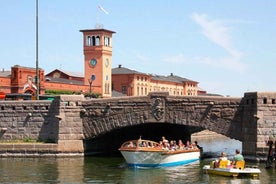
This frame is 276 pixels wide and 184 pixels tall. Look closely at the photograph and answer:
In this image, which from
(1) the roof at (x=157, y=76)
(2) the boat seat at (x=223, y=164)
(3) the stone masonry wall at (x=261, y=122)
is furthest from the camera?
(1) the roof at (x=157, y=76)

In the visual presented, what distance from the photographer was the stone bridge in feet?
156

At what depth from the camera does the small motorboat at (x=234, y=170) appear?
1548 inches

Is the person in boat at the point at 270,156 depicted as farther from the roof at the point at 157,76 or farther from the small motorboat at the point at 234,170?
the roof at the point at 157,76

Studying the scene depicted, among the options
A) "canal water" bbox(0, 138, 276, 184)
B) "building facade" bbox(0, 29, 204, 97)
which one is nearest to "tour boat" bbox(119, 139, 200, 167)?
"canal water" bbox(0, 138, 276, 184)

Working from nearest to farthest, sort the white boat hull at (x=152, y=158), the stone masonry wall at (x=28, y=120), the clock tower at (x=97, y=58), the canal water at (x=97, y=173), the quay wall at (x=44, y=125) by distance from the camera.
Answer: the canal water at (x=97, y=173), the white boat hull at (x=152, y=158), the quay wall at (x=44, y=125), the stone masonry wall at (x=28, y=120), the clock tower at (x=97, y=58)

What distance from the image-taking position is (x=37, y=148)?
2076 inches

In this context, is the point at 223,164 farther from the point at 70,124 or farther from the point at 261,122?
the point at 70,124

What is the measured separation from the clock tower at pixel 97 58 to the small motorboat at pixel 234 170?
9619 cm

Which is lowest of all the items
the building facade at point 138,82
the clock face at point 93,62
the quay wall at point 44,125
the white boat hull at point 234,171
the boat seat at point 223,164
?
the white boat hull at point 234,171

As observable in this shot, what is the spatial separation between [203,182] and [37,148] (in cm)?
1912

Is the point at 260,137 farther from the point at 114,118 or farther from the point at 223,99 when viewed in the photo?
the point at 114,118

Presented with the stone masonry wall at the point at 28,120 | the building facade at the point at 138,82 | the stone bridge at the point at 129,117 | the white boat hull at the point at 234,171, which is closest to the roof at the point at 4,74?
the building facade at the point at 138,82

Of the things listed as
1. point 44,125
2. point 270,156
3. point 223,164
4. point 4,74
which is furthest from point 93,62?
point 223,164

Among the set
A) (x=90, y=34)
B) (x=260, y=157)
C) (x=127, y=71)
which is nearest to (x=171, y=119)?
(x=260, y=157)
